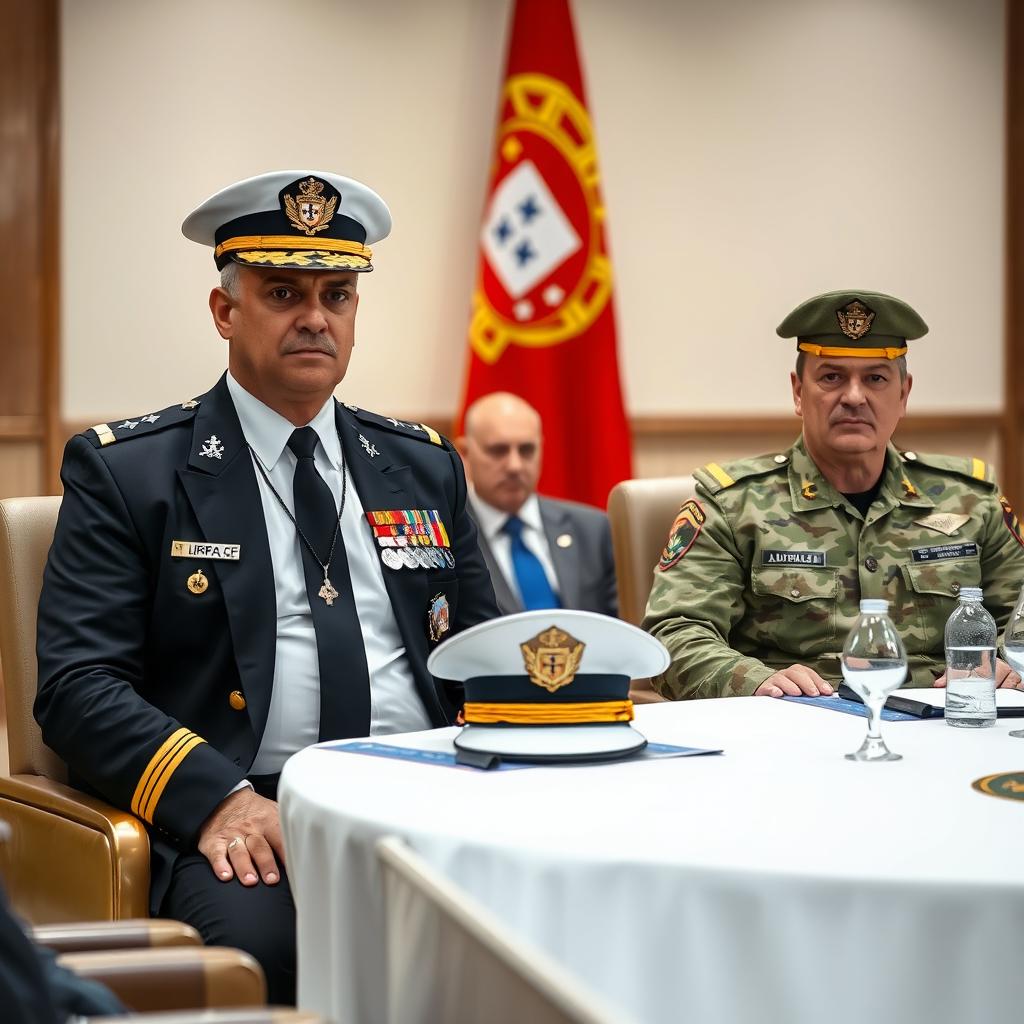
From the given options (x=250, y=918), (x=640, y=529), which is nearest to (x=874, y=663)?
(x=250, y=918)

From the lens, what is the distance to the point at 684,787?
155 centimetres

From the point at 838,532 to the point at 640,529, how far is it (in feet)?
1.48

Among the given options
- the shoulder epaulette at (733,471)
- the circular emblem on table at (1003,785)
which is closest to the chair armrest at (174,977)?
the circular emblem on table at (1003,785)

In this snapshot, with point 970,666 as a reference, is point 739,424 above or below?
above

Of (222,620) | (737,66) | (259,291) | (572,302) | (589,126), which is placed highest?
(737,66)

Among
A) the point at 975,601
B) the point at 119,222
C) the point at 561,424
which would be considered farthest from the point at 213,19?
the point at 975,601

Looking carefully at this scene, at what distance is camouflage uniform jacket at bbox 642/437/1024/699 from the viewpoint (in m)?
2.73

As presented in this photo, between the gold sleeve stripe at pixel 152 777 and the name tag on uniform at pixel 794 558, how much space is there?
1.24m

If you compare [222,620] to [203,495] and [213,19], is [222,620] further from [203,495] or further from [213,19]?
[213,19]

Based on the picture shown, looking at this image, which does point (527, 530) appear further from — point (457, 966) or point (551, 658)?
Result: point (457, 966)

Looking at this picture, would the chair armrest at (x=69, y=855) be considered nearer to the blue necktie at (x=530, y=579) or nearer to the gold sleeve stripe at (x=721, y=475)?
the gold sleeve stripe at (x=721, y=475)

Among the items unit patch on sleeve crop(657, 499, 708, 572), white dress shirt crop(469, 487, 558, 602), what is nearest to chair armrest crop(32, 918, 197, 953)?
unit patch on sleeve crop(657, 499, 708, 572)

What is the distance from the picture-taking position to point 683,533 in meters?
2.81

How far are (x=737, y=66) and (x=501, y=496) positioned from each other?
2493 mm
